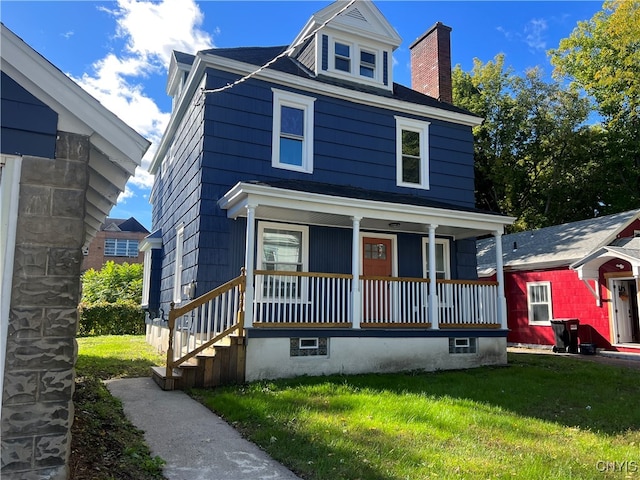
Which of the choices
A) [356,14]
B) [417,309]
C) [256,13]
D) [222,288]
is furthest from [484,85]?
[222,288]

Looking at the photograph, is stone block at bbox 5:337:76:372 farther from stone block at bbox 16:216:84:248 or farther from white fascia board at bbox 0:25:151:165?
white fascia board at bbox 0:25:151:165

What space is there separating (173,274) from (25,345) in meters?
8.22

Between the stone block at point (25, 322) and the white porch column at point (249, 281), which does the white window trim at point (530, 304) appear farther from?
the stone block at point (25, 322)

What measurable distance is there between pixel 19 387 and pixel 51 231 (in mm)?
1128

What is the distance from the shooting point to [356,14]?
11.8 metres

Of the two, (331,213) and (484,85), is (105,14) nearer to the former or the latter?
(331,213)

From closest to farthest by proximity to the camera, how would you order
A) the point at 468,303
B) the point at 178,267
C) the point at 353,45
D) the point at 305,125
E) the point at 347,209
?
the point at 347,209 < the point at 468,303 < the point at 305,125 < the point at 178,267 < the point at 353,45

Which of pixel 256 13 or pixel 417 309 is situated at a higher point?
pixel 256 13

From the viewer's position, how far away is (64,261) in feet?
11.7

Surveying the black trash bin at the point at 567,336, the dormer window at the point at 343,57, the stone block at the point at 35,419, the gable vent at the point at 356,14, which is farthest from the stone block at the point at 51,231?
the black trash bin at the point at 567,336

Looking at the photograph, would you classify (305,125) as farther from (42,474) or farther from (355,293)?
(42,474)

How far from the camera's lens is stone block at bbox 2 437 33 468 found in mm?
3217

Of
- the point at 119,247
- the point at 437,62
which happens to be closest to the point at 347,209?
the point at 437,62

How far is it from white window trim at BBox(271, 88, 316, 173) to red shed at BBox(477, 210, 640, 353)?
8457 millimetres
